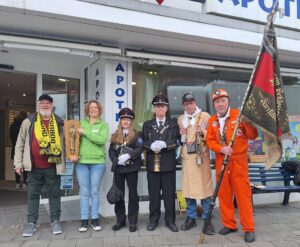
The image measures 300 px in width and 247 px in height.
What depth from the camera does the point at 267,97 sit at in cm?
459

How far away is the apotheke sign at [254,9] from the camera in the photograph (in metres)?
6.07

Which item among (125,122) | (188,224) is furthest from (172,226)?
(125,122)

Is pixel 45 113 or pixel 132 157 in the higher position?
pixel 45 113

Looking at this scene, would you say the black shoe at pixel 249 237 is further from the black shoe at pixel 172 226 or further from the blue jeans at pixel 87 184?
the blue jeans at pixel 87 184

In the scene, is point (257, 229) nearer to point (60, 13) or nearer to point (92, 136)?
point (92, 136)

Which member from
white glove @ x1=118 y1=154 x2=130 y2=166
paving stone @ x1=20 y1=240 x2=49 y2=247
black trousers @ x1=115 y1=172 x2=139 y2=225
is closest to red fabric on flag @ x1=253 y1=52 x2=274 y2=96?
white glove @ x1=118 y1=154 x2=130 y2=166

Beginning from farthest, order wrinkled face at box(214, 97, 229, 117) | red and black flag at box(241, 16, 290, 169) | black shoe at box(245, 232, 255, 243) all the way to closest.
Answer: wrinkled face at box(214, 97, 229, 117) < black shoe at box(245, 232, 255, 243) < red and black flag at box(241, 16, 290, 169)

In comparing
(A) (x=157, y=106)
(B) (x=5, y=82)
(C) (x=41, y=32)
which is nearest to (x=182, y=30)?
(A) (x=157, y=106)

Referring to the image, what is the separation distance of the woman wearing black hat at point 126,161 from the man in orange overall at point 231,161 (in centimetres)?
102

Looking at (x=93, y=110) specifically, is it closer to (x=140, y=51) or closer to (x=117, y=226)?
(x=140, y=51)

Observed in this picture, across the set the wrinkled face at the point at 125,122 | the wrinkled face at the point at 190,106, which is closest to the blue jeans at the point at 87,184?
the wrinkled face at the point at 125,122

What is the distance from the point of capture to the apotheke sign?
19.9 feet

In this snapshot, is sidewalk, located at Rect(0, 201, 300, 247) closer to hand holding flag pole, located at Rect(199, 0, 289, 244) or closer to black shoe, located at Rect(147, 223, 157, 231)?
black shoe, located at Rect(147, 223, 157, 231)

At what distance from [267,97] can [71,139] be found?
2.67m
